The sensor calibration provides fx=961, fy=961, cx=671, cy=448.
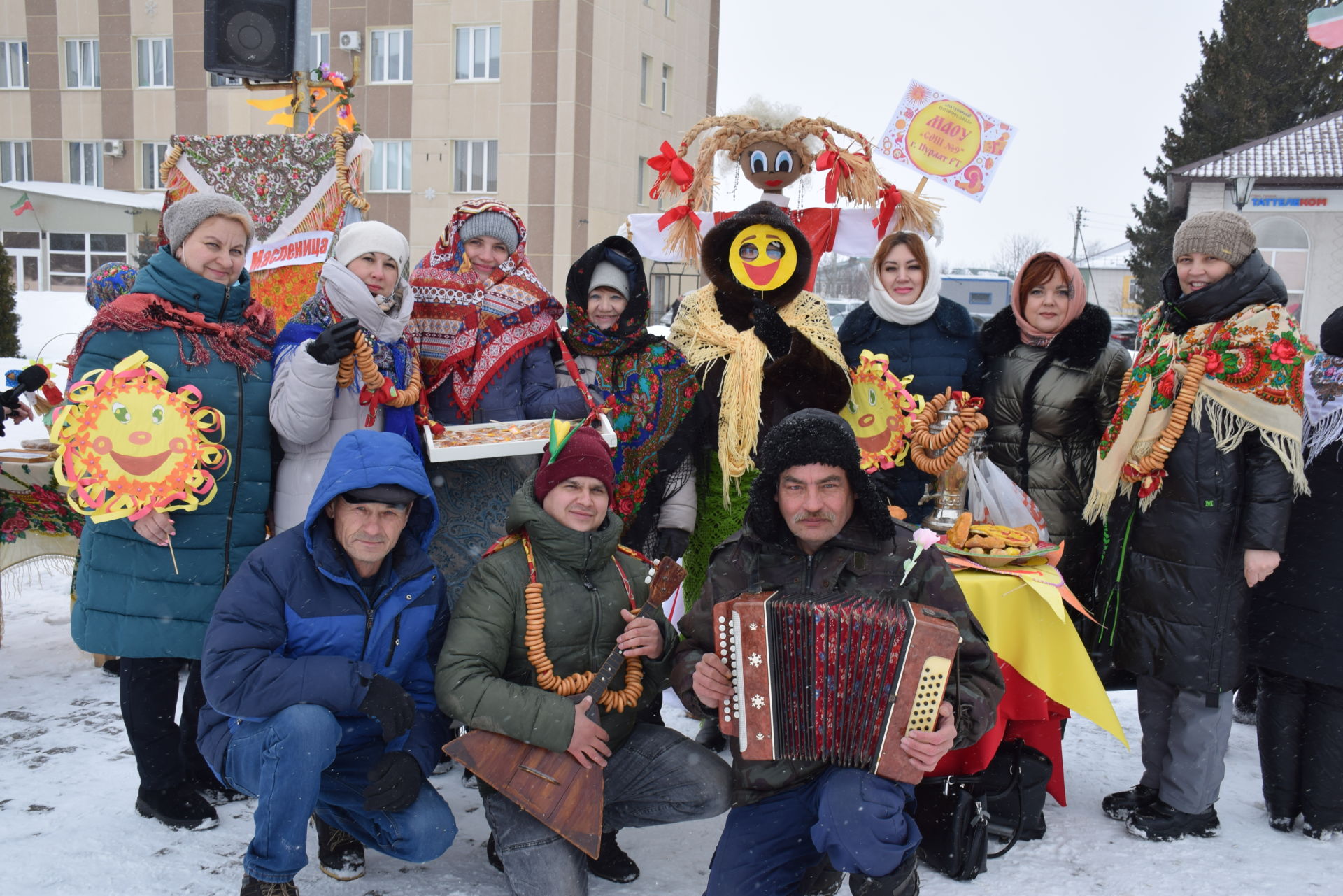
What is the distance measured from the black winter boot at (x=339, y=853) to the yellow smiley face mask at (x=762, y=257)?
2.37 meters

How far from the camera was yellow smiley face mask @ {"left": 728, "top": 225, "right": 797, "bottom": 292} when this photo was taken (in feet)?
12.2

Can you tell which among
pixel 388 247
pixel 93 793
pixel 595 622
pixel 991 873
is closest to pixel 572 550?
pixel 595 622

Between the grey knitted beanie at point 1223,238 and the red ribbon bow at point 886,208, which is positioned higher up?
the red ribbon bow at point 886,208

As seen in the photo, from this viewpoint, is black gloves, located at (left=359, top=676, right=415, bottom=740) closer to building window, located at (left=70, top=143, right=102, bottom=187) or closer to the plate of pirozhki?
the plate of pirozhki

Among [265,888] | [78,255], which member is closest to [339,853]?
[265,888]

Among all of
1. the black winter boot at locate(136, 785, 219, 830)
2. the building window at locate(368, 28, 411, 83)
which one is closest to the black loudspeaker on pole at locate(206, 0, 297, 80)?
the black winter boot at locate(136, 785, 219, 830)

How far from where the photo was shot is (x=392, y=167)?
21.5m

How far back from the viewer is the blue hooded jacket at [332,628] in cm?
244

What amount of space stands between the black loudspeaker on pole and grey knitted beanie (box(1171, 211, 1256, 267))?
14.4ft

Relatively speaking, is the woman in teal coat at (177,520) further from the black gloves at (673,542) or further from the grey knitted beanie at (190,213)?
the black gloves at (673,542)

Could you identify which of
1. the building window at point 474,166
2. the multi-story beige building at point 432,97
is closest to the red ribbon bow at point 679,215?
the multi-story beige building at point 432,97

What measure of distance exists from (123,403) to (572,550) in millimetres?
1391

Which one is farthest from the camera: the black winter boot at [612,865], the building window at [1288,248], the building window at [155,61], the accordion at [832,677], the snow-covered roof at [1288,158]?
the building window at [155,61]

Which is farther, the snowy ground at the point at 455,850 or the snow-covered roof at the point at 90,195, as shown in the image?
the snow-covered roof at the point at 90,195
